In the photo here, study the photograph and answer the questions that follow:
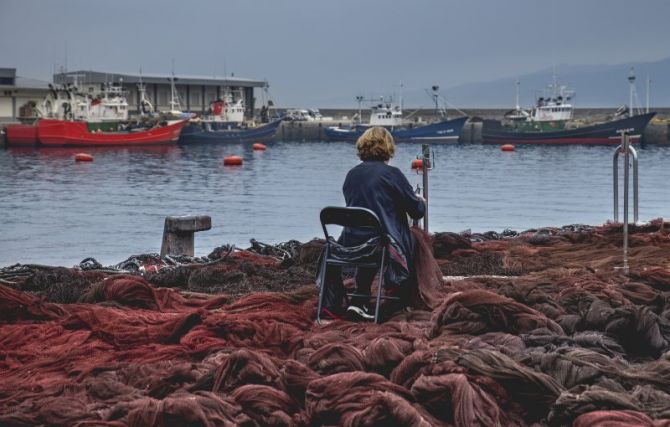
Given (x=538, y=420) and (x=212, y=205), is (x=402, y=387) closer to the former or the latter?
(x=538, y=420)

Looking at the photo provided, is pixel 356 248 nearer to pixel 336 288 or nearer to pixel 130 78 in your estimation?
pixel 336 288

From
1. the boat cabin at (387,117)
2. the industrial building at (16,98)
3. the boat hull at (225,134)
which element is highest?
the industrial building at (16,98)

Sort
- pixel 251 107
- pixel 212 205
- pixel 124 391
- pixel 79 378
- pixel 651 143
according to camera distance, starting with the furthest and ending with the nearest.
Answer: pixel 251 107 < pixel 651 143 < pixel 212 205 < pixel 79 378 < pixel 124 391

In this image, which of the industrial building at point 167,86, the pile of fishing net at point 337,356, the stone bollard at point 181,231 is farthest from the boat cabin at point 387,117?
the pile of fishing net at point 337,356

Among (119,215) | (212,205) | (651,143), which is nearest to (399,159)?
(651,143)

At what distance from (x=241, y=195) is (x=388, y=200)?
2724 cm

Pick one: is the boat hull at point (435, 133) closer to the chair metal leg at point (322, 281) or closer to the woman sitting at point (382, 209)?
the woman sitting at point (382, 209)

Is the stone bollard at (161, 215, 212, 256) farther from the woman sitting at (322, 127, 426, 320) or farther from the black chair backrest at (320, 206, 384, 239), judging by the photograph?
the black chair backrest at (320, 206, 384, 239)

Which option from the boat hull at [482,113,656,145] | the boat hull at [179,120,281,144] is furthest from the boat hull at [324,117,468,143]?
the boat hull at [179,120,281,144]

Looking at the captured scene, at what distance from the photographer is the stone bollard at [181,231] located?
31.1ft

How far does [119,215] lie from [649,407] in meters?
22.8

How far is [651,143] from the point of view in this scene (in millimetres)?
73250

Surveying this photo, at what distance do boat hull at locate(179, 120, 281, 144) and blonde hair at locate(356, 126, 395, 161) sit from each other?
68.4 meters

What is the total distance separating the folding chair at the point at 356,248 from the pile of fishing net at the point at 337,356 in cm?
29
